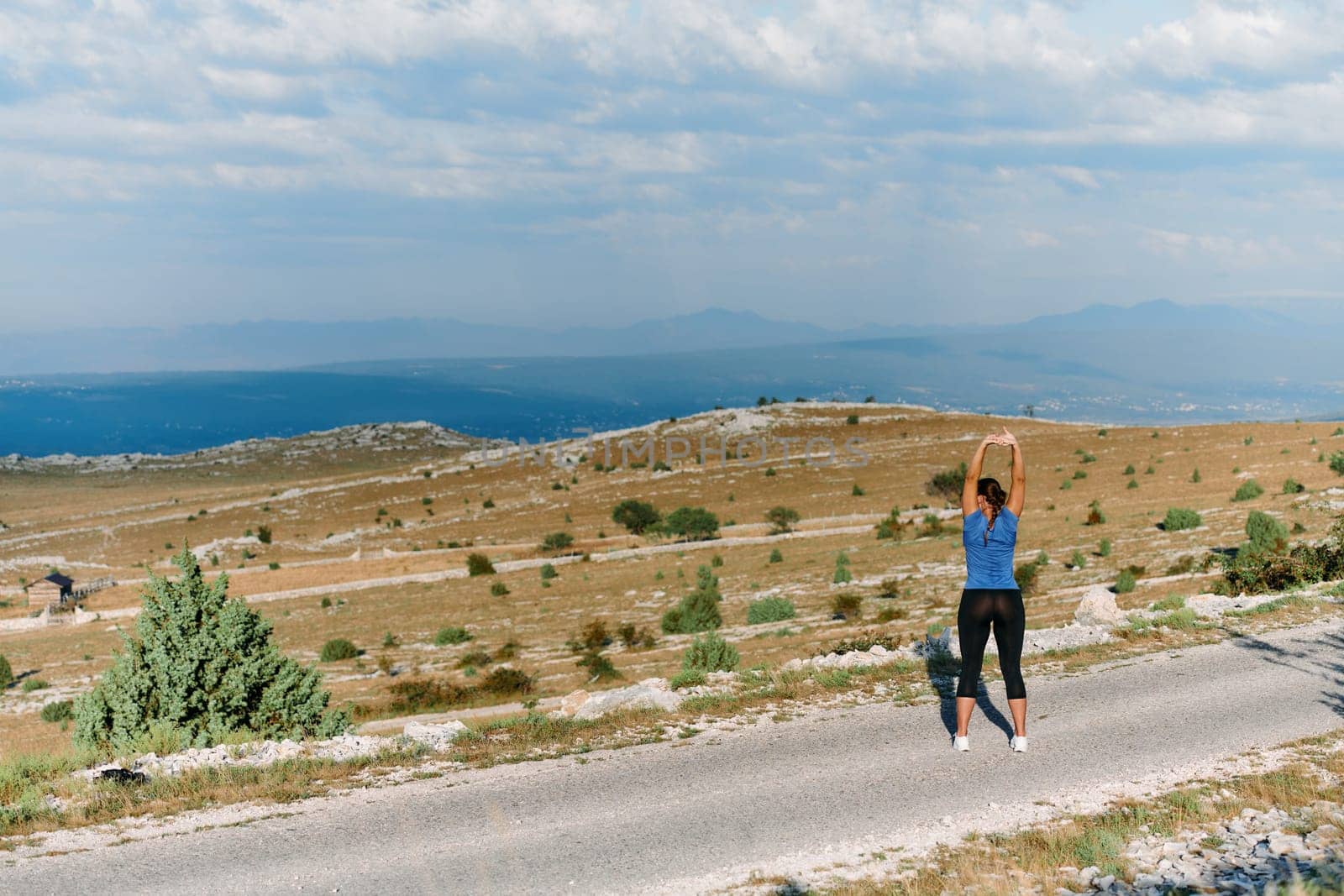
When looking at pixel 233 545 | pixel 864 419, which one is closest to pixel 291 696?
pixel 233 545

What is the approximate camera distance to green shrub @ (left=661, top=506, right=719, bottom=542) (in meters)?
63.5

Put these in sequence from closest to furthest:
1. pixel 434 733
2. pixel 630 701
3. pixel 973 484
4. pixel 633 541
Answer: pixel 973 484
pixel 434 733
pixel 630 701
pixel 633 541

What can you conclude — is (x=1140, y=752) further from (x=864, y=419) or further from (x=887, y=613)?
(x=864, y=419)

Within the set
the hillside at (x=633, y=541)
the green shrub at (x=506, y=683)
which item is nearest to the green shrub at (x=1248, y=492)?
the hillside at (x=633, y=541)

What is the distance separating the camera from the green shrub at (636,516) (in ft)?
224

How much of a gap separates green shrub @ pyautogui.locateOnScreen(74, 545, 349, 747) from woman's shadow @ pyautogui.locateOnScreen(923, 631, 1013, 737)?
787cm

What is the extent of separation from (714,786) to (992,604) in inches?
130

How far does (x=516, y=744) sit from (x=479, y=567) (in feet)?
153

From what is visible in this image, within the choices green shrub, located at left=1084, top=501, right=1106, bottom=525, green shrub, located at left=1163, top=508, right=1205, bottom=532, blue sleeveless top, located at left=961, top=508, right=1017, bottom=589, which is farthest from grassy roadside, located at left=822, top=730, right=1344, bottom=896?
green shrub, located at left=1084, top=501, right=1106, bottom=525

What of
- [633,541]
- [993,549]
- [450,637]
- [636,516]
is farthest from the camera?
[636,516]

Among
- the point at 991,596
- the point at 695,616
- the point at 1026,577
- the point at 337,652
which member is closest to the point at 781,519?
the point at 695,616

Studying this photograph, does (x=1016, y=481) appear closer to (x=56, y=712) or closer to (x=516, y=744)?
(x=516, y=744)

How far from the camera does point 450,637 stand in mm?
37906

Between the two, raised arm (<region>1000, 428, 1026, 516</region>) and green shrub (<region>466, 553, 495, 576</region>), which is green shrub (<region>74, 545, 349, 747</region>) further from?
green shrub (<region>466, 553, 495, 576</region>)
